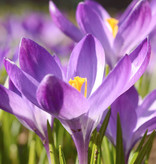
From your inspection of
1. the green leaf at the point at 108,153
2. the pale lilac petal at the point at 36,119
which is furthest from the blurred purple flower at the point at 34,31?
the pale lilac petal at the point at 36,119

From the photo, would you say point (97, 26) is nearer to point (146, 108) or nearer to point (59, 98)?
point (146, 108)

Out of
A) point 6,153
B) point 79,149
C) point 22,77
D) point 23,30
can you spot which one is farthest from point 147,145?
point 23,30

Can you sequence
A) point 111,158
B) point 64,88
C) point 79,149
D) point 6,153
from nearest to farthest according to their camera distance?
point 64,88 → point 79,149 → point 111,158 → point 6,153

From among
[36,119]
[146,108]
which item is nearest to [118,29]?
[146,108]

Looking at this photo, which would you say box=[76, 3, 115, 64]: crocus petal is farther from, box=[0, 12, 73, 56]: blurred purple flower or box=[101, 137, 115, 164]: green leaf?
box=[0, 12, 73, 56]: blurred purple flower

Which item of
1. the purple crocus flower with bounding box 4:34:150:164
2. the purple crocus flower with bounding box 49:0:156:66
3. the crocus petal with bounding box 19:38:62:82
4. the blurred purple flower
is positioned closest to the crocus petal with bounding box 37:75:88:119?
the purple crocus flower with bounding box 4:34:150:164

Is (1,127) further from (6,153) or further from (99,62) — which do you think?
(99,62)

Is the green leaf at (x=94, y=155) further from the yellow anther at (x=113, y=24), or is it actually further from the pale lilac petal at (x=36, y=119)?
the yellow anther at (x=113, y=24)
